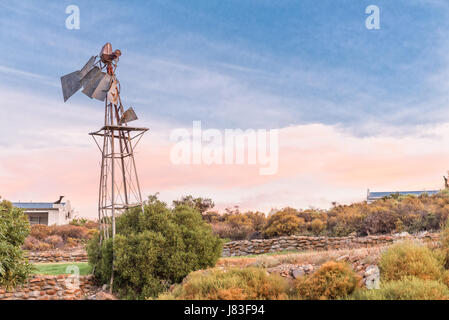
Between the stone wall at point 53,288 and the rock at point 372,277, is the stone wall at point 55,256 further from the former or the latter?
the rock at point 372,277

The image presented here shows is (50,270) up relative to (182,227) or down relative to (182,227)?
down

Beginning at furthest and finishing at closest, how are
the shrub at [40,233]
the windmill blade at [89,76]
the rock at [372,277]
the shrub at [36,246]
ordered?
the shrub at [40,233]
the shrub at [36,246]
the windmill blade at [89,76]
the rock at [372,277]

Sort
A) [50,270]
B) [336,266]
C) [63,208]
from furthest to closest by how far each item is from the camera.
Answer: [63,208], [50,270], [336,266]

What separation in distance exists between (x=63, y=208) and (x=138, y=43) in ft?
112

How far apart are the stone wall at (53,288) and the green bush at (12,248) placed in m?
1.11

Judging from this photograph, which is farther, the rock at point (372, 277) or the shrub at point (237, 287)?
the rock at point (372, 277)

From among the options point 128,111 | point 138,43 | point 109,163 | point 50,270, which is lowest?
point 50,270

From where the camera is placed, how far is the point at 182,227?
12898mm

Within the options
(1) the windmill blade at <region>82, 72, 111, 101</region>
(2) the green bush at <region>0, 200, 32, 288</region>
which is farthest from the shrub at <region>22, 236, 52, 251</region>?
(1) the windmill blade at <region>82, 72, 111, 101</region>

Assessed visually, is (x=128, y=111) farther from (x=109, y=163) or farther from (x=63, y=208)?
(x=63, y=208)

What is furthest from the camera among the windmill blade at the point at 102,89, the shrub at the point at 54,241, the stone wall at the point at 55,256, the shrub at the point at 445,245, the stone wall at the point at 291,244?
the shrub at the point at 54,241

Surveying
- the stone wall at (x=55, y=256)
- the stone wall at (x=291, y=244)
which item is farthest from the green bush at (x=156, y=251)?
the stone wall at (x=55, y=256)

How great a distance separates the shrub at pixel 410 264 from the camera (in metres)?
8.83
